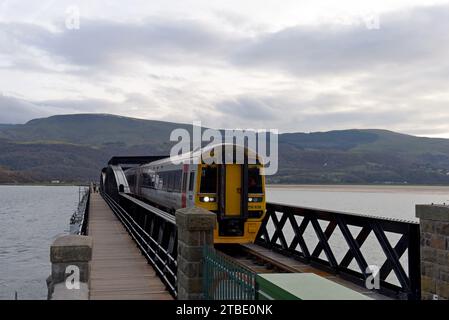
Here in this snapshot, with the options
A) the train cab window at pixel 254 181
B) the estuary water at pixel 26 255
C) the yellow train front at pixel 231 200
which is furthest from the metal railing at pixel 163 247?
the estuary water at pixel 26 255

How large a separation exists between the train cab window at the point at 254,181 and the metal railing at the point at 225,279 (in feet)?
25.5

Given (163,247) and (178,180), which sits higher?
(178,180)

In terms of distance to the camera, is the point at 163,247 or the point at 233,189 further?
the point at 233,189

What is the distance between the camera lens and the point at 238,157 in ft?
56.0

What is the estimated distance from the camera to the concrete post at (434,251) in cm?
864

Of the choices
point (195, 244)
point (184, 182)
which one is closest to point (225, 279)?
point (195, 244)

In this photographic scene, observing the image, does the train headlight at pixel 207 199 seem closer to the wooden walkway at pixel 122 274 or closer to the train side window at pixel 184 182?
the train side window at pixel 184 182

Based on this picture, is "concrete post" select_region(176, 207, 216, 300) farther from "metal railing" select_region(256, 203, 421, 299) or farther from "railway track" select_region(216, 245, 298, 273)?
"metal railing" select_region(256, 203, 421, 299)

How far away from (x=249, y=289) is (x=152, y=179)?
2274cm

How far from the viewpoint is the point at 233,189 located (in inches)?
669

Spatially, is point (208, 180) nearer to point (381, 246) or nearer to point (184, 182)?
point (184, 182)

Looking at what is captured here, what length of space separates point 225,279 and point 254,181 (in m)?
9.58

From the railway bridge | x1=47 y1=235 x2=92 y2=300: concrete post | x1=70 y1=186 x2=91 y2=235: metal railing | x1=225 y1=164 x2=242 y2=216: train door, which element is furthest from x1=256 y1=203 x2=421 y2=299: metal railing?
x1=70 y1=186 x2=91 y2=235: metal railing
